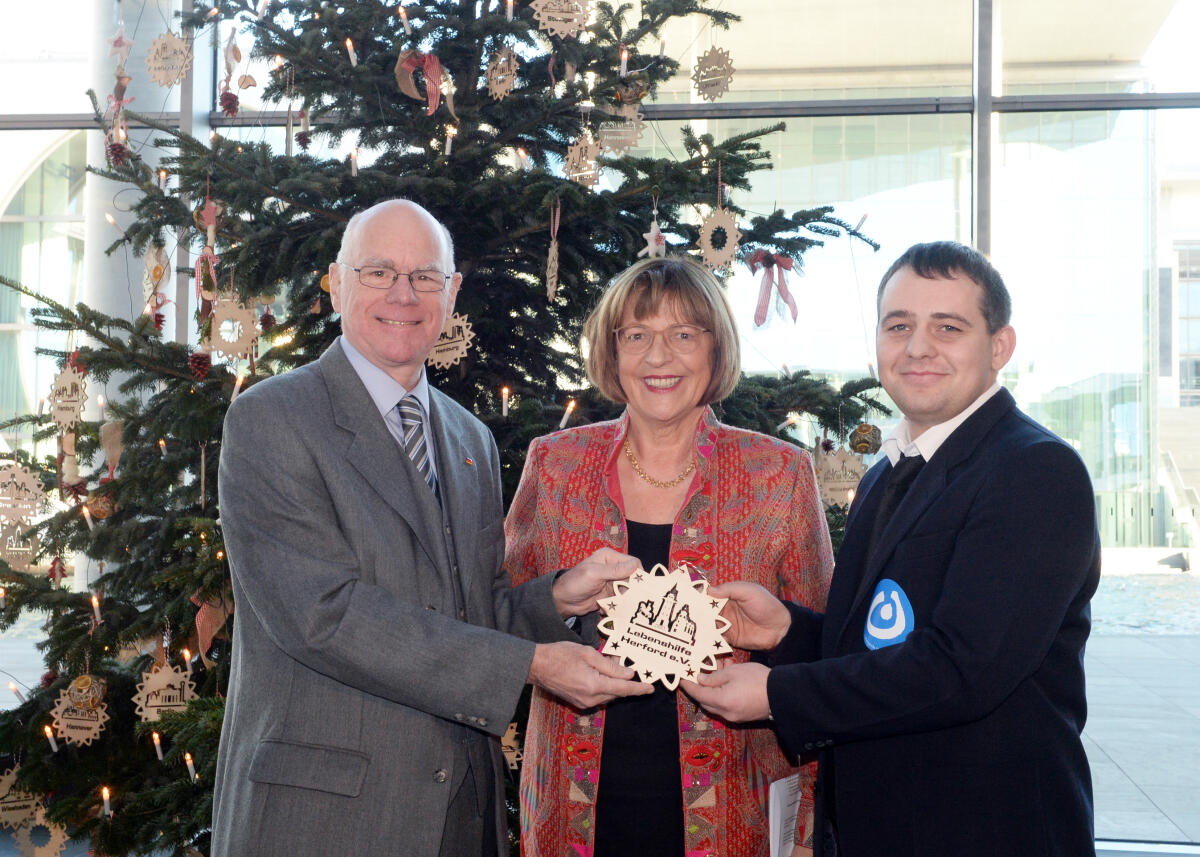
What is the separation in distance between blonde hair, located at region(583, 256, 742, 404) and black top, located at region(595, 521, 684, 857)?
728 millimetres

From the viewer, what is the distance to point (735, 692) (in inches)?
74.3

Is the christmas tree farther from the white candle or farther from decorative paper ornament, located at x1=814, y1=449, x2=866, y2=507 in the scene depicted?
decorative paper ornament, located at x1=814, y1=449, x2=866, y2=507

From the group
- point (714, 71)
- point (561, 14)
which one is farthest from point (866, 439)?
point (561, 14)

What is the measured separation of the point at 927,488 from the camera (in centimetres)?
181

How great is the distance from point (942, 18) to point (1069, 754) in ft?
15.6

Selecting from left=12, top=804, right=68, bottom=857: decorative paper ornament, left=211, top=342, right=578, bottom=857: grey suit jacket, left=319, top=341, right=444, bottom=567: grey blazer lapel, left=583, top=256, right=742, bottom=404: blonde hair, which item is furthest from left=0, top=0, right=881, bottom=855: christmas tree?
left=211, top=342, right=578, bottom=857: grey suit jacket

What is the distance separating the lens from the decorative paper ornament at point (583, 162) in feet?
11.1

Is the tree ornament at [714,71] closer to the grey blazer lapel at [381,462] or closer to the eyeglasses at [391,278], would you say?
the eyeglasses at [391,278]

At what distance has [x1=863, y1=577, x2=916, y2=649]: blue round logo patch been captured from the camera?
1748 mm

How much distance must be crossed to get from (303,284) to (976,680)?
8.73 ft

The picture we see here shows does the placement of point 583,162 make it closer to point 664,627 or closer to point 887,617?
point 664,627

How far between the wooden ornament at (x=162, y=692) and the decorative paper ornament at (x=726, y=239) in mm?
2261

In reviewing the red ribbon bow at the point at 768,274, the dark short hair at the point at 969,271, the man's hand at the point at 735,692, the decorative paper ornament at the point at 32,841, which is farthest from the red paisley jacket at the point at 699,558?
the decorative paper ornament at the point at 32,841

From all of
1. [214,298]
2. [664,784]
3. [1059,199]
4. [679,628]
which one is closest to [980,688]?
[679,628]
